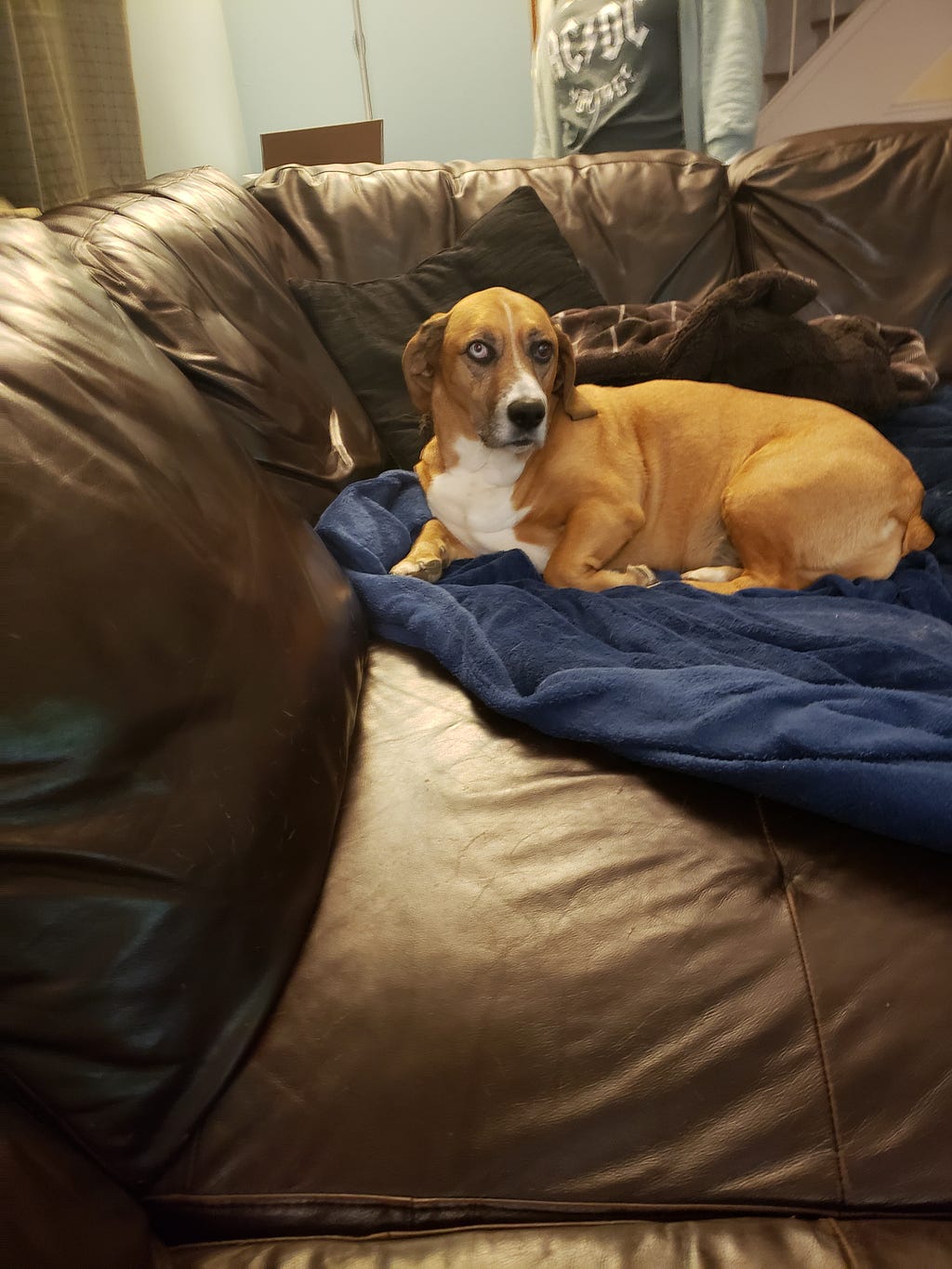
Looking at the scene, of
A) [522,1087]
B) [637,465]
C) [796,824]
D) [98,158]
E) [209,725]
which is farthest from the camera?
[98,158]

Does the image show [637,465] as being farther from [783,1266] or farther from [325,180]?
[783,1266]

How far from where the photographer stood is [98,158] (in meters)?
2.53

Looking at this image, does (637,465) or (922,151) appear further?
(922,151)

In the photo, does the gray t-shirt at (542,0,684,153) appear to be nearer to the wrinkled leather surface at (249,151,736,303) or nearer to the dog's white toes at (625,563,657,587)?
the wrinkled leather surface at (249,151,736,303)

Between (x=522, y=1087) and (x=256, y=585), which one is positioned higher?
(x=256, y=585)

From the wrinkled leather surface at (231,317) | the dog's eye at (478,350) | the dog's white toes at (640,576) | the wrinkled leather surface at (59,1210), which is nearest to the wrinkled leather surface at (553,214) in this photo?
the wrinkled leather surface at (231,317)

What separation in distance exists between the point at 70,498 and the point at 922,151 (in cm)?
255

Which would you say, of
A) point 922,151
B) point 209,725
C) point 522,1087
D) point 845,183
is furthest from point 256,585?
point 922,151

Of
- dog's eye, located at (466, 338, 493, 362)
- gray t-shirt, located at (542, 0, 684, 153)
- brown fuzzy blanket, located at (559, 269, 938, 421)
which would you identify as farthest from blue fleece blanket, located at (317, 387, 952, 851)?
gray t-shirt, located at (542, 0, 684, 153)

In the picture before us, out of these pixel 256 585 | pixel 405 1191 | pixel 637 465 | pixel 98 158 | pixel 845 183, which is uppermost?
pixel 98 158

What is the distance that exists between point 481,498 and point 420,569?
28 centimetres

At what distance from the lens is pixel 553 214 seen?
237cm

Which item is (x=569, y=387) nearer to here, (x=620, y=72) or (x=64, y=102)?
(x=64, y=102)

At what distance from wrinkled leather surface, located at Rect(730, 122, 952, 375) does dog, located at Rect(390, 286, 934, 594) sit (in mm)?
612
